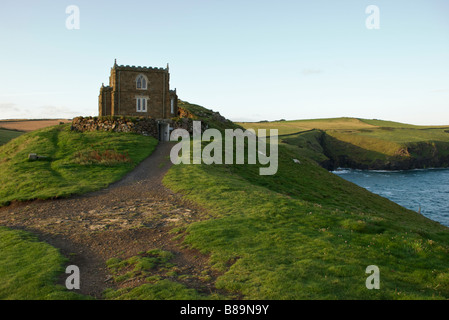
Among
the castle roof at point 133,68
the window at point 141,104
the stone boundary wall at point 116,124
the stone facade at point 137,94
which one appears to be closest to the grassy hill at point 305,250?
the stone boundary wall at point 116,124

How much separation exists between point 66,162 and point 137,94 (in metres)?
24.1

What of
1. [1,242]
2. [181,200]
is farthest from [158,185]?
[1,242]

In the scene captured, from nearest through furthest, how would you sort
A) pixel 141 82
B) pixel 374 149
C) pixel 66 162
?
pixel 66 162, pixel 141 82, pixel 374 149

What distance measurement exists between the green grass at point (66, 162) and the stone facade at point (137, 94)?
356 inches

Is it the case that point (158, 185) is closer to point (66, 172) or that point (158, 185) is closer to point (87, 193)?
point (87, 193)

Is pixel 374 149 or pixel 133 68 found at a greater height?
pixel 133 68

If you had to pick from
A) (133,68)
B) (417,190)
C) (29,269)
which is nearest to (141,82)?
(133,68)

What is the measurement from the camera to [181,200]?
71.4 feet

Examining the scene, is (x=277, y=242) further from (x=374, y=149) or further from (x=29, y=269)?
(x=374, y=149)

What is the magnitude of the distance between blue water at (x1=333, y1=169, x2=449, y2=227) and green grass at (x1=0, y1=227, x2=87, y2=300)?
58953 mm

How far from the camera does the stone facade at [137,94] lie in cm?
5353

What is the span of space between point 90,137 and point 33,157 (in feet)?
31.9

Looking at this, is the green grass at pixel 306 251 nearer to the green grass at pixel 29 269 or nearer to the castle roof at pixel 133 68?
the green grass at pixel 29 269

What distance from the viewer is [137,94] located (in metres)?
54.7
